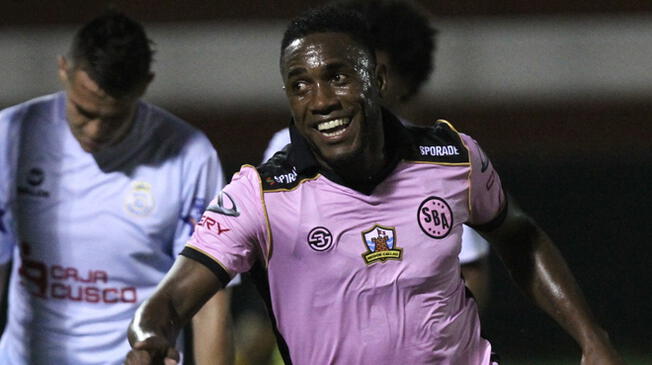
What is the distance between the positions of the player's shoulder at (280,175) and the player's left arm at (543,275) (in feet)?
2.26

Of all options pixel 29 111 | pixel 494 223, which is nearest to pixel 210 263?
pixel 494 223

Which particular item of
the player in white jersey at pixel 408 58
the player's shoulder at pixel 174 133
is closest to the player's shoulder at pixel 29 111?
the player's shoulder at pixel 174 133

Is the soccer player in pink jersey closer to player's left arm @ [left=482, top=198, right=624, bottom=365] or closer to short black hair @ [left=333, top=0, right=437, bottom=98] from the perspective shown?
player's left arm @ [left=482, top=198, right=624, bottom=365]

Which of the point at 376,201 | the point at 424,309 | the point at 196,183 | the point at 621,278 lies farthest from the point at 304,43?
the point at 621,278

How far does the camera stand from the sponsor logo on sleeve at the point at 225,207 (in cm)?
330

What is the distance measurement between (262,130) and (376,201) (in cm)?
991

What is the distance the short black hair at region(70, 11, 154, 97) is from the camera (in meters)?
4.37

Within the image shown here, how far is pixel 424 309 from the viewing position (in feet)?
11.1

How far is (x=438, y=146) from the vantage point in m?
3.59

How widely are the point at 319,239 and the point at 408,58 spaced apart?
180 cm

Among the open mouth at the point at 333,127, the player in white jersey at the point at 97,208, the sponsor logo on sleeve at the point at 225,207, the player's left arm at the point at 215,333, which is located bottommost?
the player's left arm at the point at 215,333

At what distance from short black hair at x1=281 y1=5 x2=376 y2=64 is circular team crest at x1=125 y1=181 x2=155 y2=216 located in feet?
3.91

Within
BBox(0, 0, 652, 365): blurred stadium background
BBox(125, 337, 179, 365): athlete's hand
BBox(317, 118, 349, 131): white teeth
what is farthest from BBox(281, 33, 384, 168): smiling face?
BBox(0, 0, 652, 365): blurred stadium background

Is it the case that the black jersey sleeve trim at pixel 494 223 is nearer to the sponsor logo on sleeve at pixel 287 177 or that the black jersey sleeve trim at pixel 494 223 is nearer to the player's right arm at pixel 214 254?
the sponsor logo on sleeve at pixel 287 177
